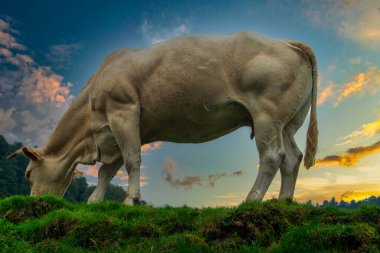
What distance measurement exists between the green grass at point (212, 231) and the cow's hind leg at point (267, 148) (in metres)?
1.72

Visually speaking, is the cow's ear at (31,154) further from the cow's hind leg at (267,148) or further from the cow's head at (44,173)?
the cow's hind leg at (267,148)

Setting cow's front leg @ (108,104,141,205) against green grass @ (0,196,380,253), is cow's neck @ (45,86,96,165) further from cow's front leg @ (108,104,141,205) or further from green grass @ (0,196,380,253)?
Answer: green grass @ (0,196,380,253)

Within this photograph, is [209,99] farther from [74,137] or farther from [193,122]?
[74,137]

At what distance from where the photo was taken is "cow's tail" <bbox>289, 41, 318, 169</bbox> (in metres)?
11.0

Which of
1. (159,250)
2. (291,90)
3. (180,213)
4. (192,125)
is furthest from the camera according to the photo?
(192,125)

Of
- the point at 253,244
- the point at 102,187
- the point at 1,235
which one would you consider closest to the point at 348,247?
the point at 253,244

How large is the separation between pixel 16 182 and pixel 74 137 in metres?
35.9

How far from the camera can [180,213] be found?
27.6 ft

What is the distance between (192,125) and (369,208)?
521 cm

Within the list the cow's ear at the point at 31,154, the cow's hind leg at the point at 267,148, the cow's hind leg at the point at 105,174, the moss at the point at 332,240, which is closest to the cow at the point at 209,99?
the cow's hind leg at the point at 267,148

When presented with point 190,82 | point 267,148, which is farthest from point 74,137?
point 267,148

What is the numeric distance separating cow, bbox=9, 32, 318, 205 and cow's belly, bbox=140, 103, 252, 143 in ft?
0.08

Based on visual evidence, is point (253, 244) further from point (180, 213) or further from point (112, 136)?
point (112, 136)

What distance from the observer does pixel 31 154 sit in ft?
41.2
